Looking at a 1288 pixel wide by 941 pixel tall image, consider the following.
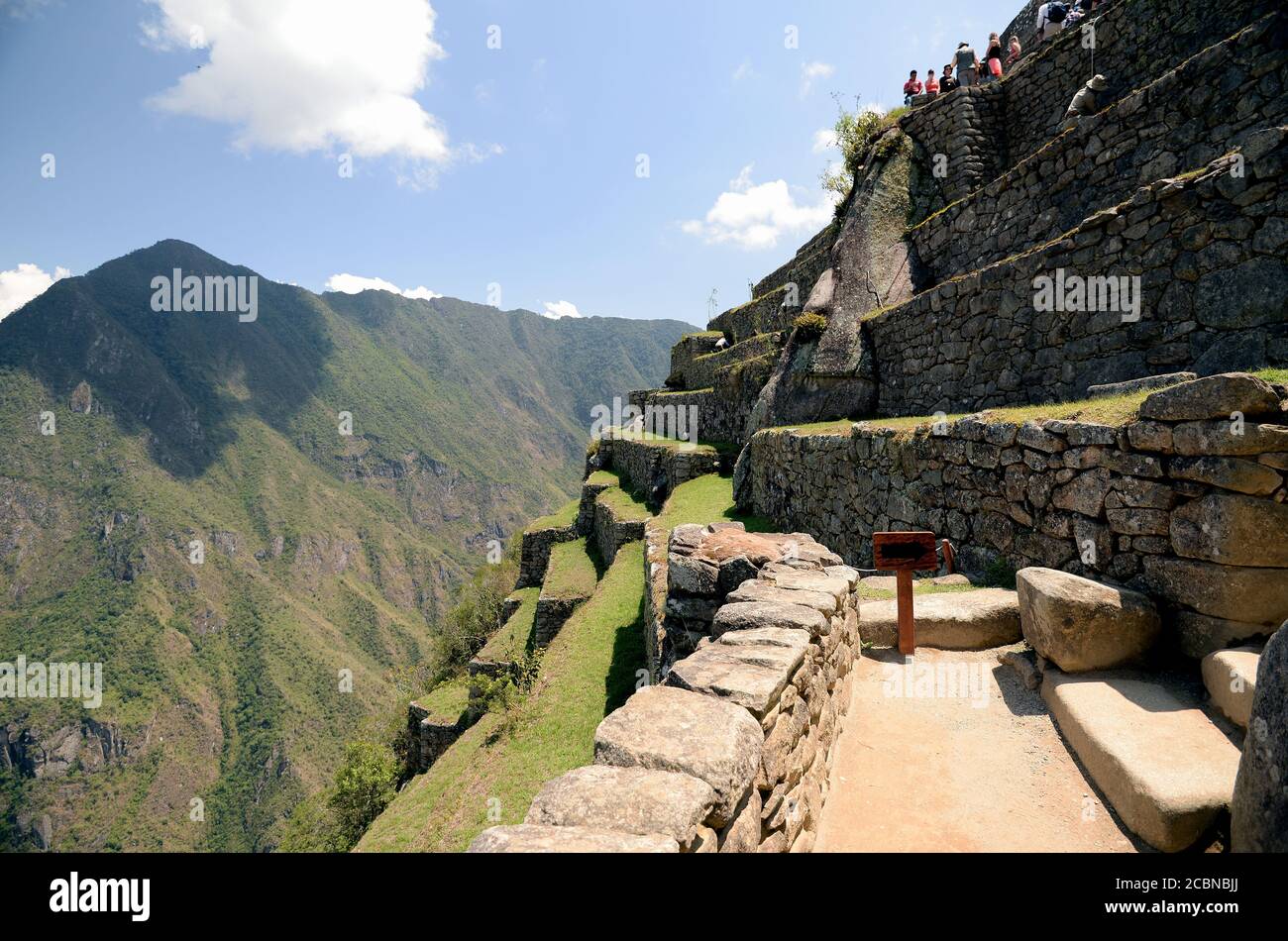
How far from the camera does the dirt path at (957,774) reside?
2.99m

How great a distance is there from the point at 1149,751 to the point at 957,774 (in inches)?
38.4

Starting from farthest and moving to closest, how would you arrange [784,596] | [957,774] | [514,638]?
[514,638], [784,596], [957,774]

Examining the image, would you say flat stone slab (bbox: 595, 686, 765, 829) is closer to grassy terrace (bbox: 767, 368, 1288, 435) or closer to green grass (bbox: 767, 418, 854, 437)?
grassy terrace (bbox: 767, 368, 1288, 435)

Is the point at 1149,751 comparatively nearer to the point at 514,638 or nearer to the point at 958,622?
the point at 958,622

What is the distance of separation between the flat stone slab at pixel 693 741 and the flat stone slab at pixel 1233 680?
105 inches

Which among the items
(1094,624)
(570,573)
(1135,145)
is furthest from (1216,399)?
(570,573)

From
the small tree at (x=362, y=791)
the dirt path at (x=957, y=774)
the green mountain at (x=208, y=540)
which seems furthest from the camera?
the green mountain at (x=208, y=540)

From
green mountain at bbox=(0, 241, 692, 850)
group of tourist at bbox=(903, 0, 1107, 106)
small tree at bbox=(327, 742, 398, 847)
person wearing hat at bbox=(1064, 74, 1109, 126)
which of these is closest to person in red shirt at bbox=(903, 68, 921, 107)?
group of tourist at bbox=(903, 0, 1107, 106)

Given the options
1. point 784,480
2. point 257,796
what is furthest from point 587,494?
point 257,796

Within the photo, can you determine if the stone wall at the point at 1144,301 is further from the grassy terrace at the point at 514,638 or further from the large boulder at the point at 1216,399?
the grassy terrace at the point at 514,638

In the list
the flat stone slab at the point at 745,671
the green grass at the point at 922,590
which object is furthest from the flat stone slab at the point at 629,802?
the green grass at the point at 922,590

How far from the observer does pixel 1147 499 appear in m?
4.11

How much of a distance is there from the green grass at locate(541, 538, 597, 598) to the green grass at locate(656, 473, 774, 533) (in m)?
3.35
